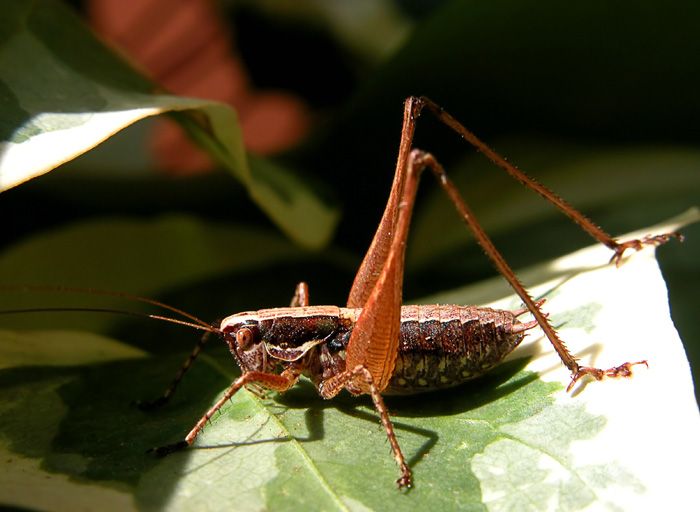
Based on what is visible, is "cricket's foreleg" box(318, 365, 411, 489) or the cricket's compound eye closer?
"cricket's foreleg" box(318, 365, 411, 489)

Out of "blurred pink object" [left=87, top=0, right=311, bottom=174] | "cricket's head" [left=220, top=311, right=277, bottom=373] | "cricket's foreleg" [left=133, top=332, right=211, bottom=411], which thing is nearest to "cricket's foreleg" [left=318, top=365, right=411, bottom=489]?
"cricket's head" [left=220, top=311, right=277, bottom=373]

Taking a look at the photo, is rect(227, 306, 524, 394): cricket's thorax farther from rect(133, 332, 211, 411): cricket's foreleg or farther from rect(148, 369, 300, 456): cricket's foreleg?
rect(133, 332, 211, 411): cricket's foreleg

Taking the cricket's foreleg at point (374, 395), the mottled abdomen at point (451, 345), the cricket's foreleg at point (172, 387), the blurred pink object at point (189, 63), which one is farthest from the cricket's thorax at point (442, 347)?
the blurred pink object at point (189, 63)

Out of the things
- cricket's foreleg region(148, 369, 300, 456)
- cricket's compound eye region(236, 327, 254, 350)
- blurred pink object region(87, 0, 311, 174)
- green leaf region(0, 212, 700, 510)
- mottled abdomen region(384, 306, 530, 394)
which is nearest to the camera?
green leaf region(0, 212, 700, 510)

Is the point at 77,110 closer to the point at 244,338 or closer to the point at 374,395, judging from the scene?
the point at 244,338

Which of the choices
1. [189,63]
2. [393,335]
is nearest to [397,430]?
[393,335]

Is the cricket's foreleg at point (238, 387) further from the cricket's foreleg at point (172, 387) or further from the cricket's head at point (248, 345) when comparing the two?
the cricket's foreleg at point (172, 387)
